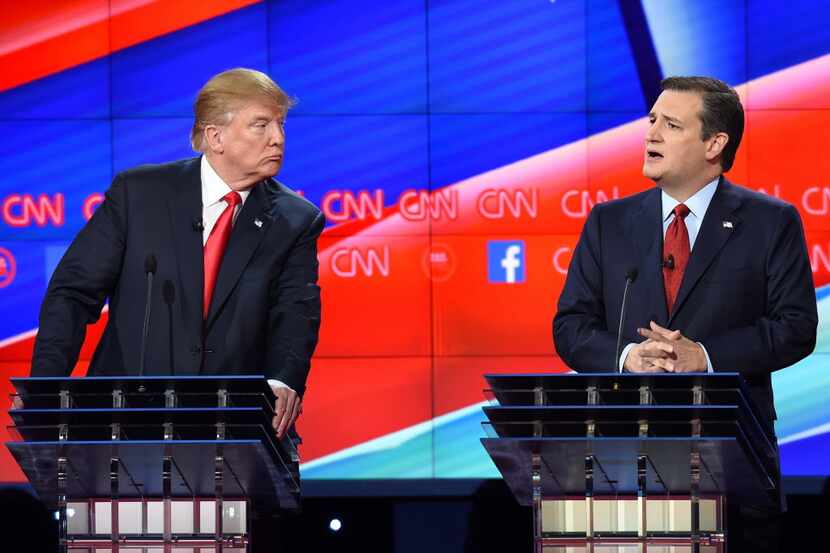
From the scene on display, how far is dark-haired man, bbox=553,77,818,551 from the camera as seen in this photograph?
3.64 m

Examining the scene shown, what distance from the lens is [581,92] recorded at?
7.06 metres

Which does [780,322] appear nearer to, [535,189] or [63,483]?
[63,483]

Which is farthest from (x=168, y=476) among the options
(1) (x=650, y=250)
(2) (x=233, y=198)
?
(1) (x=650, y=250)

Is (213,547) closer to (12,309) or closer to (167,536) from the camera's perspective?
(167,536)

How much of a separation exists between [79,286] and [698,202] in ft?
5.00

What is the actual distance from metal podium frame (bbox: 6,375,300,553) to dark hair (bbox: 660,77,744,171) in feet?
4.90

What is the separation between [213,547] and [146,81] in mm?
4464

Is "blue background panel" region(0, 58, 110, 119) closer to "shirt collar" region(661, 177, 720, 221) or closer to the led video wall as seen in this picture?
the led video wall

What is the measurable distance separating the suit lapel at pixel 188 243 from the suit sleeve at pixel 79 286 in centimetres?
13

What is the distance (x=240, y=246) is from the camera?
Answer: 3684 mm

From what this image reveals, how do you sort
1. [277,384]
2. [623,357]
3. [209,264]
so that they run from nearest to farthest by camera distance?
[277,384]
[623,357]
[209,264]

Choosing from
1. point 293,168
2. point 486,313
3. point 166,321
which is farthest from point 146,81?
point 166,321

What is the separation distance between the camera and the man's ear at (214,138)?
12.3 feet

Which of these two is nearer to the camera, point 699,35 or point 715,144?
point 715,144
